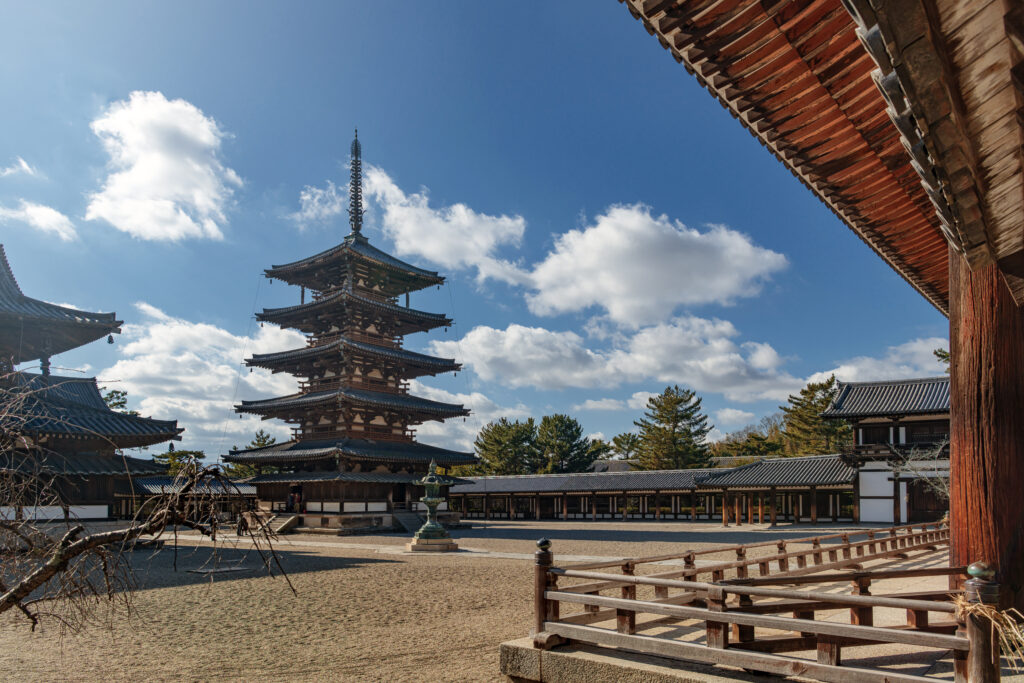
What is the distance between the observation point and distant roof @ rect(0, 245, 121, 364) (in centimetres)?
2342

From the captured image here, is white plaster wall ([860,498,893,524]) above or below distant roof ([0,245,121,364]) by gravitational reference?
below

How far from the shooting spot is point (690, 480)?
127ft

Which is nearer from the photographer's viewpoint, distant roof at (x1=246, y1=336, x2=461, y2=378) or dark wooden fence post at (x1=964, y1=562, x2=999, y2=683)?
dark wooden fence post at (x1=964, y1=562, x2=999, y2=683)

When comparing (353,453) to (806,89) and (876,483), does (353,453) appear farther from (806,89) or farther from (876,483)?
(806,89)

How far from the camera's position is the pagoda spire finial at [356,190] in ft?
132

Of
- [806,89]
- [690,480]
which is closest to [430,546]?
[806,89]

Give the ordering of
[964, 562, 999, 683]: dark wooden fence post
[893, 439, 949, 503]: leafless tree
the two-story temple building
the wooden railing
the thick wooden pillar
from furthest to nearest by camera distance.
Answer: the two-story temple building → [893, 439, 949, 503]: leafless tree → the thick wooden pillar → the wooden railing → [964, 562, 999, 683]: dark wooden fence post

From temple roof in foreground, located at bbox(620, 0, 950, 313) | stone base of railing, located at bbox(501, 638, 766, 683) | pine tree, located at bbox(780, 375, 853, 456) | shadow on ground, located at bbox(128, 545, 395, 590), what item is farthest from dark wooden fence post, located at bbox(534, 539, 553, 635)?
pine tree, located at bbox(780, 375, 853, 456)

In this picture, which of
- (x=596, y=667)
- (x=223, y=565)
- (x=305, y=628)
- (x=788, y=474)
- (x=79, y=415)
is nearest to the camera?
(x=596, y=667)

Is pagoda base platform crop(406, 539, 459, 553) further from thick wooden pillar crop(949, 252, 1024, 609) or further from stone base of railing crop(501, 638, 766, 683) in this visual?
thick wooden pillar crop(949, 252, 1024, 609)

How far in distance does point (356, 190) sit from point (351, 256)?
8.44 metres

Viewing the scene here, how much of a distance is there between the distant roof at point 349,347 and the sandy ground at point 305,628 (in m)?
16.3

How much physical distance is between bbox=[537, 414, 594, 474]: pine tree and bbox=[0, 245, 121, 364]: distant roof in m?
36.3

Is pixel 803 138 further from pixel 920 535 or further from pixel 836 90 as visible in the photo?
pixel 920 535
